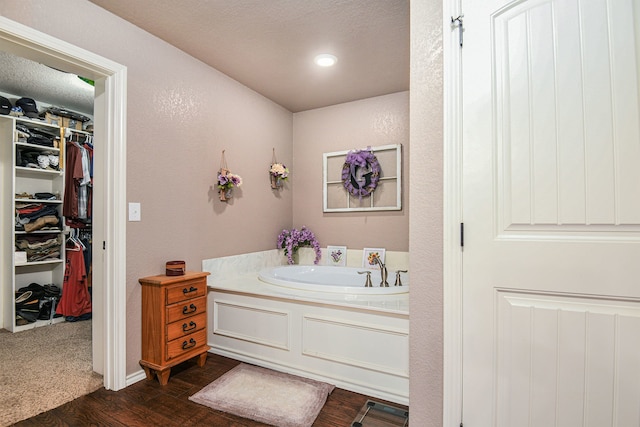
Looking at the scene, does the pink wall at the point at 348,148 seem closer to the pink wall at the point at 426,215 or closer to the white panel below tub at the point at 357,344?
the white panel below tub at the point at 357,344

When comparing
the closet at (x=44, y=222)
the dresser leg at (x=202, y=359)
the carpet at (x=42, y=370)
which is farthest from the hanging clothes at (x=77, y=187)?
the dresser leg at (x=202, y=359)

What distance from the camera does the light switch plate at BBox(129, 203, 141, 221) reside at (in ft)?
7.13

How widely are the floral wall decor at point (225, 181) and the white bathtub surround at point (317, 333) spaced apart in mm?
644

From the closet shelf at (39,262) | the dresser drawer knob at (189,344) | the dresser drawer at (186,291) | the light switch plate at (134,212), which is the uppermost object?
the light switch plate at (134,212)

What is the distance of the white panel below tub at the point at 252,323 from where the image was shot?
2.34 meters

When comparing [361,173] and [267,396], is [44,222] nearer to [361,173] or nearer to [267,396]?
[267,396]

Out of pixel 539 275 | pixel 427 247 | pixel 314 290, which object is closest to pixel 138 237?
pixel 314 290

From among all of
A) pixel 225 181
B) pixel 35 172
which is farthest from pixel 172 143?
pixel 35 172

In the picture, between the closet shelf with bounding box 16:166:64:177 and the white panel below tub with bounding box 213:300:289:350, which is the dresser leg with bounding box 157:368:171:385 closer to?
the white panel below tub with bounding box 213:300:289:350

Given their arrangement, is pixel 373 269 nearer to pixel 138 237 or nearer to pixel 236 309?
pixel 236 309

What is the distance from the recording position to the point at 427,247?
1.25m

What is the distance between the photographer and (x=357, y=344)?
2070 millimetres

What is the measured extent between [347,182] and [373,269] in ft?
3.32

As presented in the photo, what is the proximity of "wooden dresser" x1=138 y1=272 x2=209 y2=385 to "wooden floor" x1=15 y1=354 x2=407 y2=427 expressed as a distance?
0.15 metres
